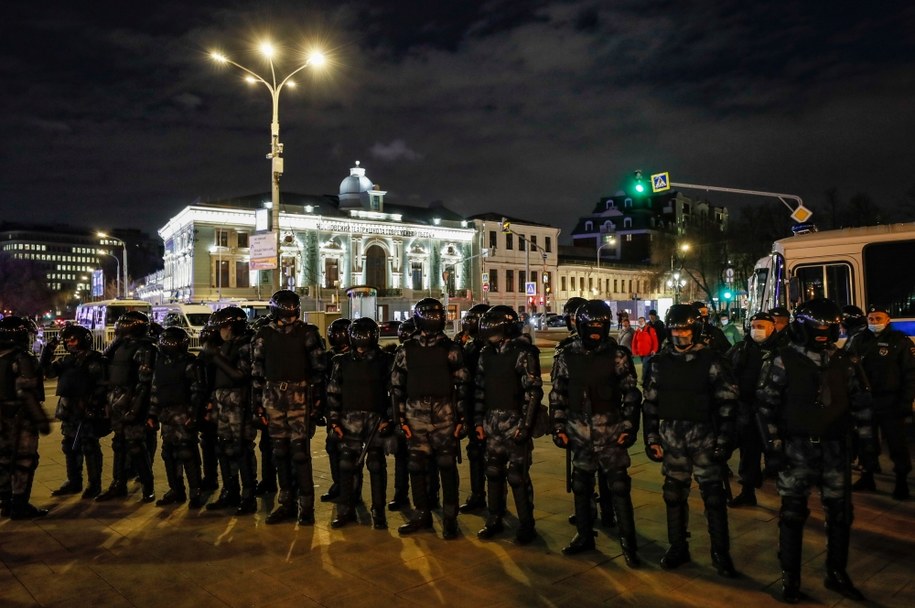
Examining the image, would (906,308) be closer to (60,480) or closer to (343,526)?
(343,526)

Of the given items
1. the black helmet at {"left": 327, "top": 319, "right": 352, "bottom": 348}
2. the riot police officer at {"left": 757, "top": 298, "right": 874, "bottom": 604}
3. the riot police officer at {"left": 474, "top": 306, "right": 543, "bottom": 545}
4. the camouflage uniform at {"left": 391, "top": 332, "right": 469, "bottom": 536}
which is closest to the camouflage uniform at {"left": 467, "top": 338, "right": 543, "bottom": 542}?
the riot police officer at {"left": 474, "top": 306, "right": 543, "bottom": 545}

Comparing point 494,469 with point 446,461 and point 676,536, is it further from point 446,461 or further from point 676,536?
point 676,536

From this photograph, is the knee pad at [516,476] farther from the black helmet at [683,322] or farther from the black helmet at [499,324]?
the black helmet at [683,322]

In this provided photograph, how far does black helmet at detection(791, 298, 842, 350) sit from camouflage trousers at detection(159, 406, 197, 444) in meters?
5.88

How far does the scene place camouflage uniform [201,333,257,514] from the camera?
715 cm

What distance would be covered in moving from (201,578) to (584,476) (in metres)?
3.11

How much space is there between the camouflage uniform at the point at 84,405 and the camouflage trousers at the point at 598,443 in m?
5.34

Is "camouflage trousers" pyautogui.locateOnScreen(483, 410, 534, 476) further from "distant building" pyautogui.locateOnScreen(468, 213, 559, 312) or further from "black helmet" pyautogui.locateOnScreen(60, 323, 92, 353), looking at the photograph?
"distant building" pyautogui.locateOnScreen(468, 213, 559, 312)

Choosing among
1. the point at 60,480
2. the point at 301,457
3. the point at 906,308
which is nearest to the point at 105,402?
the point at 60,480

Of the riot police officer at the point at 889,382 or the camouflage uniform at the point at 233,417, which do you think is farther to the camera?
the riot police officer at the point at 889,382

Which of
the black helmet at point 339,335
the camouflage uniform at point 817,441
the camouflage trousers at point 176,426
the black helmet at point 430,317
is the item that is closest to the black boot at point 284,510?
the camouflage trousers at point 176,426

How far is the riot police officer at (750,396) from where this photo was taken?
283 inches

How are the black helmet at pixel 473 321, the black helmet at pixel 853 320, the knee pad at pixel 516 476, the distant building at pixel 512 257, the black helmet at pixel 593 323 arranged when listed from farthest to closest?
the distant building at pixel 512 257 < the black helmet at pixel 853 320 < the black helmet at pixel 473 321 < the knee pad at pixel 516 476 < the black helmet at pixel 593 323

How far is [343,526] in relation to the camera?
660 cm
